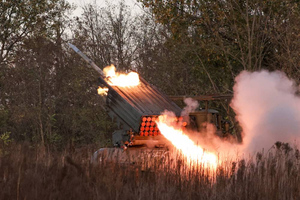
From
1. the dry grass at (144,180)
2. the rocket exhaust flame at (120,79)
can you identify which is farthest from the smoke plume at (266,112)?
the dry grass at (144,180)

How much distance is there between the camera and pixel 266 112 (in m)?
14.7

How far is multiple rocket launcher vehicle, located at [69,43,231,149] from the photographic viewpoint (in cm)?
1208

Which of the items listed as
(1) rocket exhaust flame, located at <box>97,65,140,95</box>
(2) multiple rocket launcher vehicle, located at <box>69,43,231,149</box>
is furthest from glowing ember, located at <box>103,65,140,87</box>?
(2) multiple rocket launcher vehicle, located at <box>69,43,231,149</box>

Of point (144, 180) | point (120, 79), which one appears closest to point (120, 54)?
point (120, 79)

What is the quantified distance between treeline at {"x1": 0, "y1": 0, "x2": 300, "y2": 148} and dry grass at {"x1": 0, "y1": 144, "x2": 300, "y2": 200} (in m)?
11.3

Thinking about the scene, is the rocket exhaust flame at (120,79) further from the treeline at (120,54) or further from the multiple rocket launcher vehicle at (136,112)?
the treeline at (120,54)

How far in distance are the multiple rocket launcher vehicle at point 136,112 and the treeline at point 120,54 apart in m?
7.51

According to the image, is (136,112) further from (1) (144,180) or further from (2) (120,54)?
(2) (120,54)

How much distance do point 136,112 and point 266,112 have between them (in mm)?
4356

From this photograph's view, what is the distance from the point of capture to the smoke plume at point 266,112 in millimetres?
13953

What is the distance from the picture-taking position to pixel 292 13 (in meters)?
20.2

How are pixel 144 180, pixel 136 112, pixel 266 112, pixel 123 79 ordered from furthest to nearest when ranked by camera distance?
pixel 266 112, pixel 123 79, pixel 136 112, pixel 144 180

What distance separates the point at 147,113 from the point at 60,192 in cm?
589

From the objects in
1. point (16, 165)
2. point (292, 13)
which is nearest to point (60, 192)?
point (16, 165)
